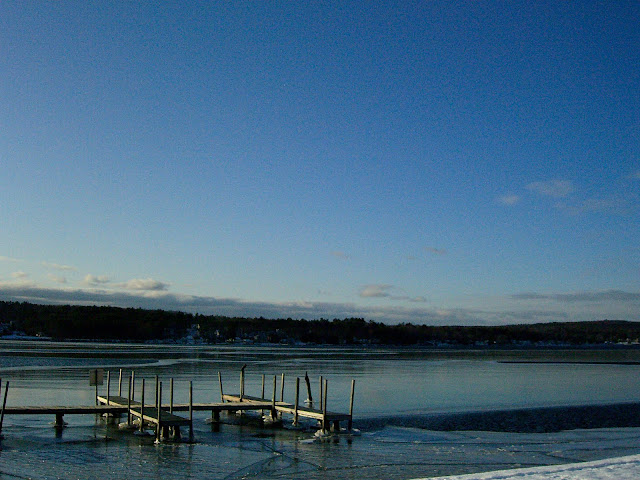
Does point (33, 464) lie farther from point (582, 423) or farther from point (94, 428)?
point (582, 423)

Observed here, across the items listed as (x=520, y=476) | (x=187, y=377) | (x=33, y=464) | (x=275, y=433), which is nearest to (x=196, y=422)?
(x=275, y=433)

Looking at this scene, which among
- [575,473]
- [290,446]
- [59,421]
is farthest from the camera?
[59,421]

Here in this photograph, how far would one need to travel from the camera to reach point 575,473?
13.2 m

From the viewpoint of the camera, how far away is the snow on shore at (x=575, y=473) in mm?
12484

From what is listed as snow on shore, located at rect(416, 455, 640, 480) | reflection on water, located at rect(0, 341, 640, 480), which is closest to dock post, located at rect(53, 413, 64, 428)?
reflection on water, located at rect(0, 341, 640, 480)

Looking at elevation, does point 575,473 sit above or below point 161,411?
above

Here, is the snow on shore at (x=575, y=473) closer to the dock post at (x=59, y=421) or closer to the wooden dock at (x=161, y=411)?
the wooden dock at (x=161, y=411)

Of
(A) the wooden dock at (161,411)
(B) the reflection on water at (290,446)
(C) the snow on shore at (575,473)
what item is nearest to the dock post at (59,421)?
(A) the wooden dock at (161,411)

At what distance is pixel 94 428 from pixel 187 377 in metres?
20.8

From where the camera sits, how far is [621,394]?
39.7m

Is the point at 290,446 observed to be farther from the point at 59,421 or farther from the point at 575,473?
the point at 575,473

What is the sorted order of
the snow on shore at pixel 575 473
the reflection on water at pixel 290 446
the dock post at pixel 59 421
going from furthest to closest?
the dock post at pixel 59 421 → the reflection on water at pixel 290 446 → the snow on shore at pixel 575 473

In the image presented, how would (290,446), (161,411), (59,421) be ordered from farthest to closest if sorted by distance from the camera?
(59,421) < (161,411) < (290,446)

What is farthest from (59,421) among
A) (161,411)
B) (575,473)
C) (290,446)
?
(575,473)
